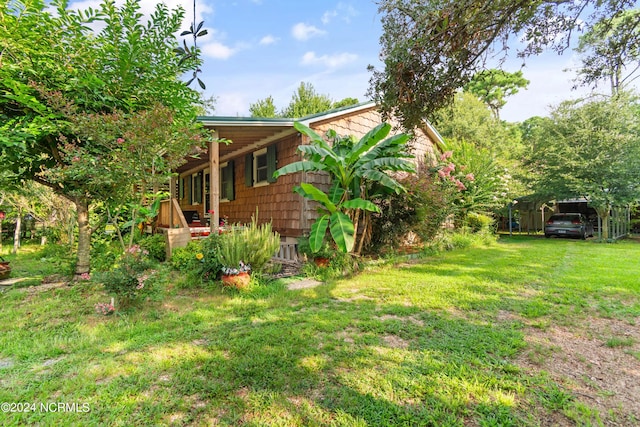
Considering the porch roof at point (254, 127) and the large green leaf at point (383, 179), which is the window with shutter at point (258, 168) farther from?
the large green leaf at point (383, 179)

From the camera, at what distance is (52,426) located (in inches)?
81.2

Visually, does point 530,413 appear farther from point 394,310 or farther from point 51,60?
point 51,60

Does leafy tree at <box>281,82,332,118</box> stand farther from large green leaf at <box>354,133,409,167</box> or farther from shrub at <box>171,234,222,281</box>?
shrub at <box>171,234,222,281</box>

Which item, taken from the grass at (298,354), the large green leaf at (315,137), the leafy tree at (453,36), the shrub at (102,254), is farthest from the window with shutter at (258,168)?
the leafy tree at (453,36)

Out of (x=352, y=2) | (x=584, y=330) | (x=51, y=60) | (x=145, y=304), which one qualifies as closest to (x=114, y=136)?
(x=51, y=60)

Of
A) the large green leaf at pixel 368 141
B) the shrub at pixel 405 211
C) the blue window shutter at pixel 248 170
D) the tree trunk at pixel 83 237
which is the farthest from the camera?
the blue window shutter at pixel 248 170

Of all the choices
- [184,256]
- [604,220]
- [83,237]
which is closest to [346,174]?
[184,256]

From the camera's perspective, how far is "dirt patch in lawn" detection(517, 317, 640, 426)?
235cm

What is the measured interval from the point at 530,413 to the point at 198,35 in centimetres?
545

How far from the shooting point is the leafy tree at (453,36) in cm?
372

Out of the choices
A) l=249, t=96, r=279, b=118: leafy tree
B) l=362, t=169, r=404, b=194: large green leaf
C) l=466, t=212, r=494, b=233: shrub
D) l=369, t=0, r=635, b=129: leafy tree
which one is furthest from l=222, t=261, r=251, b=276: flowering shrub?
l=249, t=96, r=279, b=118: leafy tree

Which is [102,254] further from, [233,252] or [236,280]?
[236,280]

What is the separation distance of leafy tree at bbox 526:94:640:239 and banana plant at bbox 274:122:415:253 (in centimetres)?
1166

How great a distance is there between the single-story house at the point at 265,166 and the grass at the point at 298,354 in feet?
10.3
